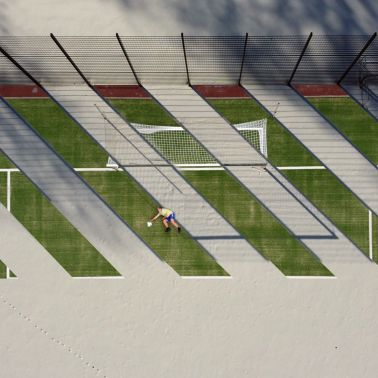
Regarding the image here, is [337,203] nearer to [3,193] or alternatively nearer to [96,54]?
[96,54]

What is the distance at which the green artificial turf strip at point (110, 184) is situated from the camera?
12133 mm

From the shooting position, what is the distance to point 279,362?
473 inches

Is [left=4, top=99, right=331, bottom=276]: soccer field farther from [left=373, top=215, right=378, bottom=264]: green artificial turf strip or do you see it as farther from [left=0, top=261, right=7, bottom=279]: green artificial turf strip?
[left=0, top=261, right=7, bottom=279]: green artificial turf strip

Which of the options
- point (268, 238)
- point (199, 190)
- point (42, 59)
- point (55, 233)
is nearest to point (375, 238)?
point (268, 238)

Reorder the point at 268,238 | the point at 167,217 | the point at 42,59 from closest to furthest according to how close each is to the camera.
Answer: the point at 167,217 → the point at 268,238 → the point at 42,59

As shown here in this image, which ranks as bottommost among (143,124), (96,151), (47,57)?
(96,151)

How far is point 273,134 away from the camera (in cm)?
1213

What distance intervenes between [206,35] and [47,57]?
4.53 m

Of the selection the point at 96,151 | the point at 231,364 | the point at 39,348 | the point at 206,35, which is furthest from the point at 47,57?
the point at 231,364

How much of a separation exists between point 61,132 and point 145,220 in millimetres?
3457

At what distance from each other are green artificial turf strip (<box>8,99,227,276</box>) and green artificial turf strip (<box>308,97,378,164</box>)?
5.17 m

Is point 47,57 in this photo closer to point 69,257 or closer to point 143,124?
point 143,124

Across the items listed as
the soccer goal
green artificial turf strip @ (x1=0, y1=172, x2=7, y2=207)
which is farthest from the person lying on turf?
green artificial turf strip @ (x1=0, y1=172, x2=7, y2=207)

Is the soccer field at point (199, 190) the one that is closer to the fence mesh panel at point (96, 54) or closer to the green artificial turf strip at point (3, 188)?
the green artificial turf strip at point (3, 188)
